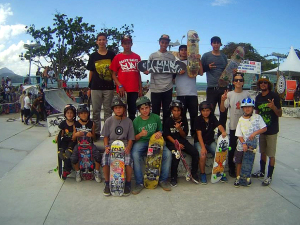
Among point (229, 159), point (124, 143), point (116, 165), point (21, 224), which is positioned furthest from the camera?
point (229, 159)

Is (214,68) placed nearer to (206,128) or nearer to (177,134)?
(206,128)

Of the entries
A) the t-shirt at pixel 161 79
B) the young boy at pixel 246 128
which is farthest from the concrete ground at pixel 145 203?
the t-shirt at pixel 161 79

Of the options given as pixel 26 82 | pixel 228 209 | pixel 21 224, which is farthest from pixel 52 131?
pixel 26 82

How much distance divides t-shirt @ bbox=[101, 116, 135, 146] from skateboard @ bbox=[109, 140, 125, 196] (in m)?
0.19

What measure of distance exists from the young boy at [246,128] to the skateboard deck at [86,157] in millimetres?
2354

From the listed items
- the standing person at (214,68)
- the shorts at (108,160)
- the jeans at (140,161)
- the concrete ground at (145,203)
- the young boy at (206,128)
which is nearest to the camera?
the concrete ground at (145,203)

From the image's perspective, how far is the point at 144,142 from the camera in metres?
3.88

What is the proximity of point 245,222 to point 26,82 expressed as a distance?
67.7 ft

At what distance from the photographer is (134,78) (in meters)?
4.31

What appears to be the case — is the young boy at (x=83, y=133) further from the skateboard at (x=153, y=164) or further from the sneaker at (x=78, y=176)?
the skateboard at (x=153, y=164)

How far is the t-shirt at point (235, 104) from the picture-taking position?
402 centimetres

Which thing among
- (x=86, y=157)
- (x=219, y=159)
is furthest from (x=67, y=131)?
(x=219, y=159)

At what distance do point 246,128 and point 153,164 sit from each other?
5.14 feet

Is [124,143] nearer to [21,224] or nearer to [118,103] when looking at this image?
[118,103]
